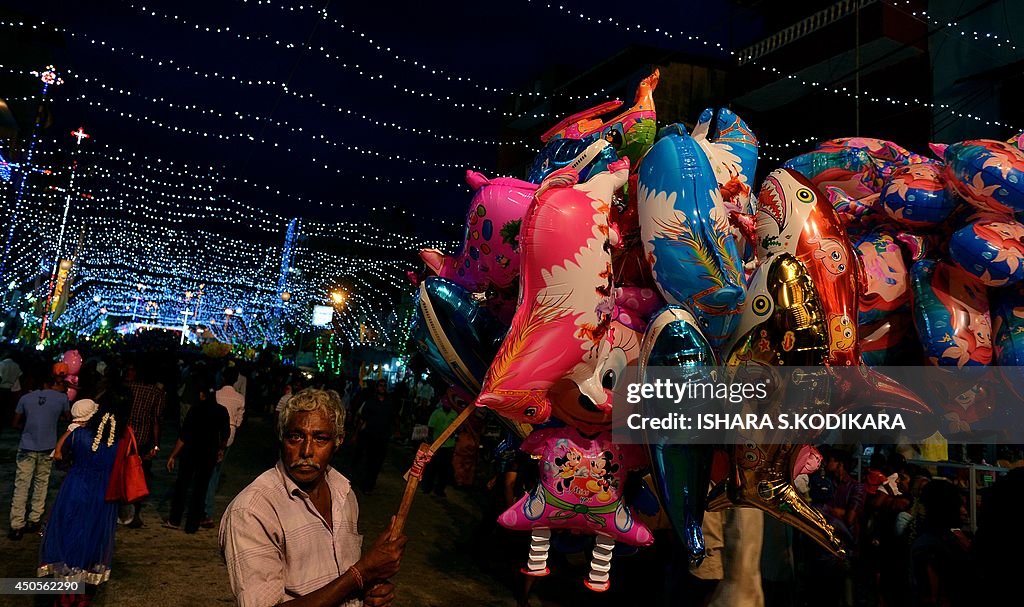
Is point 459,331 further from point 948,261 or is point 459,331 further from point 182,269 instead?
point 182,269

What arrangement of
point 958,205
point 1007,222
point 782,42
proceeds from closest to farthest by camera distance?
point 1007,222 < point 958,205 < point 782,42

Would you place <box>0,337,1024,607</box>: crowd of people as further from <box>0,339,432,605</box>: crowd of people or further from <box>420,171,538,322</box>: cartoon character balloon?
<box>420,171,538,322</box>: cartoon character balloon

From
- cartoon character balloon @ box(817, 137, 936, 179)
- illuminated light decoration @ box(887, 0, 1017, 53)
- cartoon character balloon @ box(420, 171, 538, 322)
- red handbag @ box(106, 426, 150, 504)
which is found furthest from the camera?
illuminated light decoration @ box(887, 0, 1017, 53)

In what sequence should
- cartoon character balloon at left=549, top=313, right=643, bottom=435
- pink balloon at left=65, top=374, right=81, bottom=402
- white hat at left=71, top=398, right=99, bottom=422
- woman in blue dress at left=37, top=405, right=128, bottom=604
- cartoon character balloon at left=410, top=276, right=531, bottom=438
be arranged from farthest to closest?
pink balloon at left=65, top=374, right=81, bottom=402 → white hat at left=71, top=398, right=99, bottom=422 → woman in blue dress at left=37, top=405, right=128, bottom=604 → cartoon character balloon at left=410, top=276, right=531, bottom=438 → cartoon character balloon at left=549, top=313, right=643, bottom=435

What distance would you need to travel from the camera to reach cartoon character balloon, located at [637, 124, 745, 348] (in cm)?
256

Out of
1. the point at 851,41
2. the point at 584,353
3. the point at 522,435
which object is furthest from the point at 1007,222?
the point at 851,41

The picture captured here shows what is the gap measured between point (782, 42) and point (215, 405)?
11070 millimetres

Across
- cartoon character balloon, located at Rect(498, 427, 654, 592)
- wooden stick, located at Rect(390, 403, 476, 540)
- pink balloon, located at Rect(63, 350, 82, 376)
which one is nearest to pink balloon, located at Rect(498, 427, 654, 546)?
cartoon character balloon, located at Rect(498, 427, 654, 592)

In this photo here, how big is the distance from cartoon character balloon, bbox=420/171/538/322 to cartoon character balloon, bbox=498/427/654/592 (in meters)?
0.71

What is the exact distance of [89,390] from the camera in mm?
6457

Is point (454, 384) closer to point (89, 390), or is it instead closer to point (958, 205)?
point (958, 205)

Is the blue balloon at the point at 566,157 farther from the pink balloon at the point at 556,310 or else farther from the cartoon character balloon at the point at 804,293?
the cartoon character balloon at the point at 804,293

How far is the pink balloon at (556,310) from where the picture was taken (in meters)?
2.62

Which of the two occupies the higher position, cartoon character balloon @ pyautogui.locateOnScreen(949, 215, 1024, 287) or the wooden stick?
cartoon character balloon @ pyautogui.locateOnScreen(949, 215, 1024, 287)
